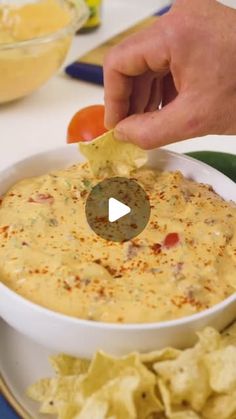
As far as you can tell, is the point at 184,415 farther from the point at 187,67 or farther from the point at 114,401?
the point at 187,67

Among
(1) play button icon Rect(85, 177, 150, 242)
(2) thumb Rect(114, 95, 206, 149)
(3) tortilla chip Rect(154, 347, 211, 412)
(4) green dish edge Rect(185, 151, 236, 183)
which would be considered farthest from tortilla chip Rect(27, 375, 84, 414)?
(4) green dish edge Rect(185, 151, 236, 183)

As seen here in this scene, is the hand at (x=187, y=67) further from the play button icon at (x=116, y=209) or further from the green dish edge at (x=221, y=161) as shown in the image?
the green dish edge at (x=221, y=161)

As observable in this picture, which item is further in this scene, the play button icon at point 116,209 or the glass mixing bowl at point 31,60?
the glass mixing bowl at point 31,60

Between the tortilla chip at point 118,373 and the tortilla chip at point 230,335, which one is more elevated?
the tortilla chip at point 118,373

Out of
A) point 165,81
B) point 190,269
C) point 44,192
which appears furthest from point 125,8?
point 190,269

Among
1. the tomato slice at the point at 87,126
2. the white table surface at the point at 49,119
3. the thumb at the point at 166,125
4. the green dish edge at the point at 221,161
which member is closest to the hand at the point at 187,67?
the thumb at the point at 166,125

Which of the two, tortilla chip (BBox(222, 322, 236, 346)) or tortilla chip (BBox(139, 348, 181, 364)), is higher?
tortilla chip (BBox(139, 348, 181, 364))

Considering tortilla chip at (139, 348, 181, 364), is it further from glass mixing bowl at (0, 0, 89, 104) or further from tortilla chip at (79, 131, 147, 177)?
glass mixing bowl at (0, 0, 89, 104)
